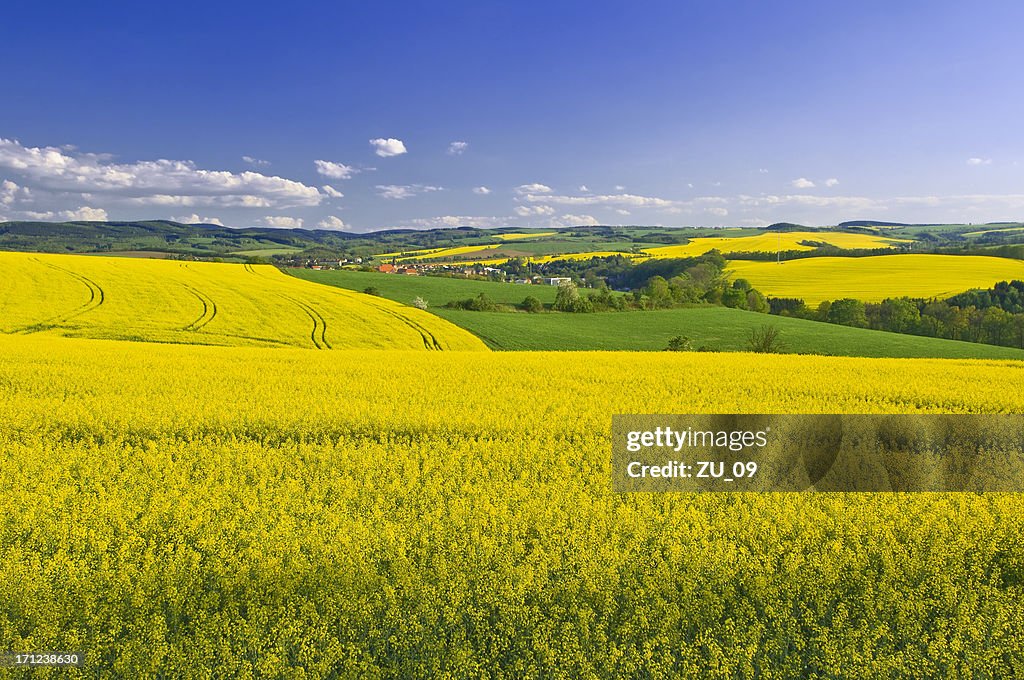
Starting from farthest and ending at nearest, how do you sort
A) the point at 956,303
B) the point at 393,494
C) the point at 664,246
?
the point at 664,246
the point at 956,303
the point at 393,494

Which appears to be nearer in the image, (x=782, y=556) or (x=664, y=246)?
(x=782, y=556)

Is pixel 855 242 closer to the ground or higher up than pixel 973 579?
higher up

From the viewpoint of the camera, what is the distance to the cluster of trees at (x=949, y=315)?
5534cm

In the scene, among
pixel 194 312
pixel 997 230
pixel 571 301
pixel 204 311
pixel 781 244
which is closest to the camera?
pixel 194 312

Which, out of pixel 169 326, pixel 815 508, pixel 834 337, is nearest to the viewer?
pixel 815 508

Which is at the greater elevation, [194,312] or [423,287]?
[423,287]

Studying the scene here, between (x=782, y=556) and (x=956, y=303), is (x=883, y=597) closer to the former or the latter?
(x=782, y=556)

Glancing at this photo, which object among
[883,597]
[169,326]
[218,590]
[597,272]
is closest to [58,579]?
[218,590]

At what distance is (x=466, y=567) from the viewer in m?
5.03

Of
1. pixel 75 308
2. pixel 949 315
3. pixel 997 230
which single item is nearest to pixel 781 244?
pixel 997 230

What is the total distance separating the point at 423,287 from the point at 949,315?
196ft

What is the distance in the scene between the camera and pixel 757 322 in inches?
2100

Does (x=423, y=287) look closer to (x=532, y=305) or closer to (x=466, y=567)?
(x=532, y=305)

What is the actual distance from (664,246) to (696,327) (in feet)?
424
